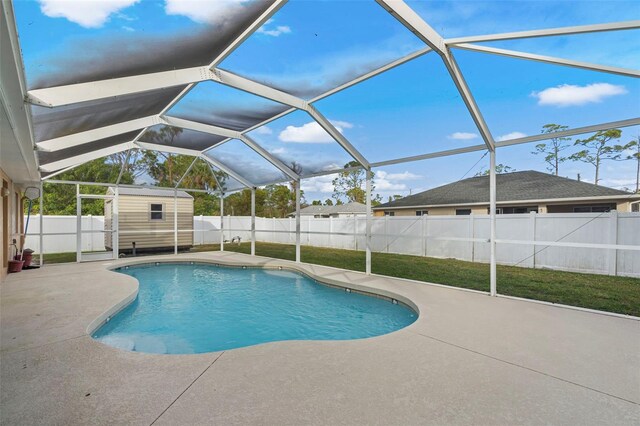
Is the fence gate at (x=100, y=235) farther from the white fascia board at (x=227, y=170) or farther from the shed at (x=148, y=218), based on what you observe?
the white fascia board at (x=227, y=170)

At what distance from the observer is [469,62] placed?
4414 millimetres

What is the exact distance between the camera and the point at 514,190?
14.1 meters

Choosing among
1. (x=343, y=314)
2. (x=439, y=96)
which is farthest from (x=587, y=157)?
(x=343, y=314)

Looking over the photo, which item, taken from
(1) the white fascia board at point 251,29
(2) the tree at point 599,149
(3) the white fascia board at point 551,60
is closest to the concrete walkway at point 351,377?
(3) the white fascia board at point 551,60

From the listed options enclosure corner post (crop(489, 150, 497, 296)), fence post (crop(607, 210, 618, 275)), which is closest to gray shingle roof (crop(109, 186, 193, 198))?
enclosure corner post (crop(489, 150, 497, 296))

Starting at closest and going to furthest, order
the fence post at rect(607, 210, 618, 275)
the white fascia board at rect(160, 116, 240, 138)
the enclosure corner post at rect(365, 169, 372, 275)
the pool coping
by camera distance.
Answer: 1. the pool coping
2. the white fascia board at rect(160, 116, 240, 138)
3. the enclosure corner post at rect(365, 169, 372, 275)
4. the fence post at rect(607, 210, 618, 275)

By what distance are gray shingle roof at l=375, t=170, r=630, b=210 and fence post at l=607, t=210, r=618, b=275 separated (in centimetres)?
400

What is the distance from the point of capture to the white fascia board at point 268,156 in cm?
858

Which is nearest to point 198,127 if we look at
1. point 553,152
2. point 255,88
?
point 255,88

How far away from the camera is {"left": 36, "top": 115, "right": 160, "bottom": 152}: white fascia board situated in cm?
562

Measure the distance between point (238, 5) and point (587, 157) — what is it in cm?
1989

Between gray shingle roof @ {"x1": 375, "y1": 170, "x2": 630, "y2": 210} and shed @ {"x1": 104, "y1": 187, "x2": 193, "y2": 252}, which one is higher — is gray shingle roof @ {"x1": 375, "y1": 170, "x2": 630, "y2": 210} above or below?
above

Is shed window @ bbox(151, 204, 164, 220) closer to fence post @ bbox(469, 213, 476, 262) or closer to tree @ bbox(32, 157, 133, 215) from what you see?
tree @ bbox(32, 157, 133, 215)

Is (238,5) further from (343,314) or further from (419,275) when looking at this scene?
(419,275)
